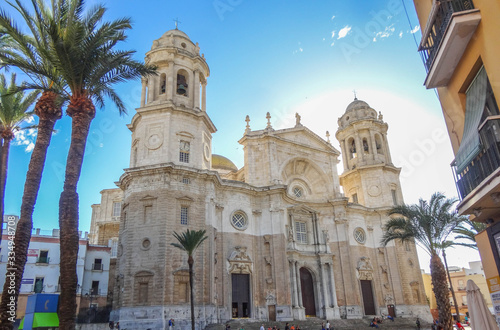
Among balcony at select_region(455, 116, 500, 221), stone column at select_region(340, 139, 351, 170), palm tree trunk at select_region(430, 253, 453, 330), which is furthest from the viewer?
stone column at select_region(340, 139, 351, 170)

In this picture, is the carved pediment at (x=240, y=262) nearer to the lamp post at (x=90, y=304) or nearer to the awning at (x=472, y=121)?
the lamp post at (x=90, y=304)

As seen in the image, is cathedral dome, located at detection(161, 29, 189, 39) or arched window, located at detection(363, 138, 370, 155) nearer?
cathedral dome, located at detection(161, 29, 189, 39)

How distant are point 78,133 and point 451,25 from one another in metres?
12.1

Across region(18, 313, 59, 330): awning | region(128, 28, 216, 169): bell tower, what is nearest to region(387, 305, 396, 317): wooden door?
region(128, 28, 216, 169): bell tower

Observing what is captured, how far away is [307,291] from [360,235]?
28.3ft

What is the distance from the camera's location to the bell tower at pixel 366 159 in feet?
134

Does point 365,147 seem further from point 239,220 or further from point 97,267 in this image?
point 97,267

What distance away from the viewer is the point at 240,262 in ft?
97.3

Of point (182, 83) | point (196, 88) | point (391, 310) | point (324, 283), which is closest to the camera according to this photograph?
point (182, 83)

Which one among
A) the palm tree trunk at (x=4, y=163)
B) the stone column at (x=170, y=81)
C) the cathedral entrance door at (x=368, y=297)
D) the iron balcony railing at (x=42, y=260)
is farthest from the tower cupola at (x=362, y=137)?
the palm tree trunk at (x=4, y=163)

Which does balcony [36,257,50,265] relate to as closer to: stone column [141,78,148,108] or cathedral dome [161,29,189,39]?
stone column [141,78,148,108]

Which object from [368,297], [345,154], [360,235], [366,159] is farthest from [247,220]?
[345,154]

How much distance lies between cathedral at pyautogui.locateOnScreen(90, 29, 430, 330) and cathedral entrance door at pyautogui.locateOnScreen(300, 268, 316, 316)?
3.8 inches

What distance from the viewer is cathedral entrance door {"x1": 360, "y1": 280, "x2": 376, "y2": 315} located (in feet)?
118
